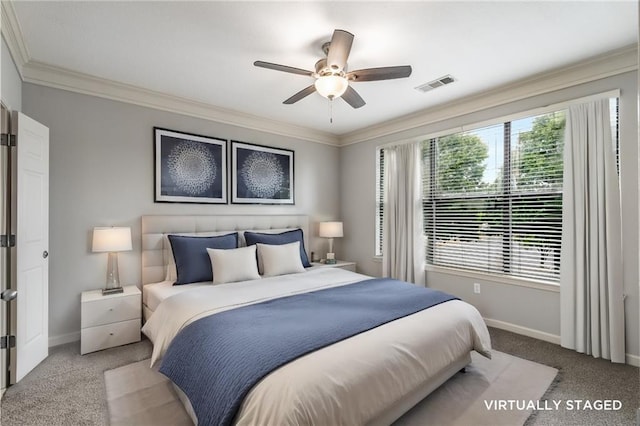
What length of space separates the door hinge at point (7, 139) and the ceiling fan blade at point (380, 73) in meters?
2.57

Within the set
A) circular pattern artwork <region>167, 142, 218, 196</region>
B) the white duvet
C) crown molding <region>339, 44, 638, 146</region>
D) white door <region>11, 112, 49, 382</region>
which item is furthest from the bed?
crown molding <region>339, 44, 638, 146</region>

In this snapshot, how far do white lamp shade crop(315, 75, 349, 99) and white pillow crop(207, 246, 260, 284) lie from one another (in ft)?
6.18

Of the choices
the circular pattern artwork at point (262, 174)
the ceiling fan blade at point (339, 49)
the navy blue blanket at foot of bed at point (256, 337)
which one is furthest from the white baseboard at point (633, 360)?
the circular pattern artwork at point (262, 174)

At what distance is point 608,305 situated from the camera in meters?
2.70

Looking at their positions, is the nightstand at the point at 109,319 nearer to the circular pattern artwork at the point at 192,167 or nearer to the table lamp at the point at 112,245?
the table lamp at the point at 112,245

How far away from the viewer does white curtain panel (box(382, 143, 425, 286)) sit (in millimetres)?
4156

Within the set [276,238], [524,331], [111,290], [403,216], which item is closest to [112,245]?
[111,290]

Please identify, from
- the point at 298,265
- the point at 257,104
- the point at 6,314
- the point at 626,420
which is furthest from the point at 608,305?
the point at 6,314

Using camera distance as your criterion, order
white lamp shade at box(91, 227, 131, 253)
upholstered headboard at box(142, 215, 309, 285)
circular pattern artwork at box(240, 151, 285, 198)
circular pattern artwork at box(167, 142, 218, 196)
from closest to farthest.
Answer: white lamp shade at box(91, 227, 131, 253), upholstered headboard at box(142, 215, 309, 285), circular pattern artwork at box(167, 142, 218, 196), circular pattern artwork at box(240, 151, 285, 198)

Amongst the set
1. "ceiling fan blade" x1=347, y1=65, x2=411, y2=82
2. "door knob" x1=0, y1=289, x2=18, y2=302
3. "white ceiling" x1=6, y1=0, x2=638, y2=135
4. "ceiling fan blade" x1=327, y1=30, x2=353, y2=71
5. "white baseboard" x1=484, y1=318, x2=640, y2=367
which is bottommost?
"white baseboard" x1=484, y1=318, x2=640, y2=367

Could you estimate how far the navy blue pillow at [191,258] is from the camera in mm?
3174

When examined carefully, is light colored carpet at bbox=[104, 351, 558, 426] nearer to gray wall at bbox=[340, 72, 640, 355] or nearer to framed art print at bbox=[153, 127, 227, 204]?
gray wall at bbox=[340, 72, 640, 355]

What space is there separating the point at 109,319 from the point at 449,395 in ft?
9.86

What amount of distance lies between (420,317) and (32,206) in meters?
3.13
